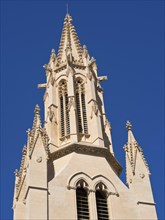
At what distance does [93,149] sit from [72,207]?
5.36 m

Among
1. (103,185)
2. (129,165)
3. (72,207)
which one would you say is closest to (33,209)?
(72,207)

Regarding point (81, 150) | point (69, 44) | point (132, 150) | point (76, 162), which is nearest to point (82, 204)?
point (76, 162)

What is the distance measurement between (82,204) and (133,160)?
199 inches

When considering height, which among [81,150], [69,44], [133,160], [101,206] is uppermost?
[69,44]

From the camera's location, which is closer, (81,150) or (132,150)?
(81,150)

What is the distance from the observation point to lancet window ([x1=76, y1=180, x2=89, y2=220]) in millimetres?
32844

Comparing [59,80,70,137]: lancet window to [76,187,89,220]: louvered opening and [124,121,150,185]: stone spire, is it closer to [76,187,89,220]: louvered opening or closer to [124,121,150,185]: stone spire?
[124,121,150,185]: stone spire

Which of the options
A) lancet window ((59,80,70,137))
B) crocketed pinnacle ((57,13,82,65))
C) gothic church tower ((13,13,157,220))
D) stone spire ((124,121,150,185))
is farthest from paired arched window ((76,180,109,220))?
crocketed pinnacle ((57,13,82,65))

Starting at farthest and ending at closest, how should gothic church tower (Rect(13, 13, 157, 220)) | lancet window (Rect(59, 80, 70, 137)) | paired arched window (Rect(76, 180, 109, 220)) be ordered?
lancet window (Rect(59, 80, 70, 137)), paired arched window (Rect(76, 180, 109, 220)), gothic church tower (Rect(13, 13, 157, 220))

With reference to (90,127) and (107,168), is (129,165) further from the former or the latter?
(90,127)

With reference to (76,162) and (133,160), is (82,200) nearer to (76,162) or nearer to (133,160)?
(76,162)

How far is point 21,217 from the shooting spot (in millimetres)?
37062

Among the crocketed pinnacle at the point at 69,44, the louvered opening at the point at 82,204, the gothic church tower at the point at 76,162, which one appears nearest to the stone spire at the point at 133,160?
the gothic church tower at the point at 76,162

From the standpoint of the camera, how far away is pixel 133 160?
36562mm
